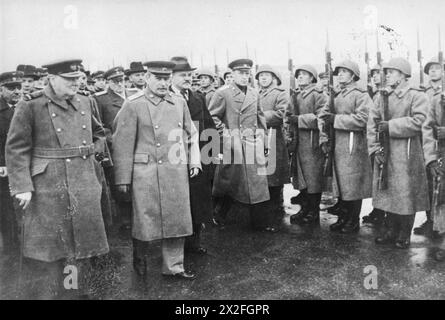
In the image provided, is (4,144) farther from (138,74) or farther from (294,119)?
(294,119)

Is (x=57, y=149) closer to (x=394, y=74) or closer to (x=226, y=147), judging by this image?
(x=226, y=147)

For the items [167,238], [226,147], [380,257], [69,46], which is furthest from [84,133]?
[380,257]

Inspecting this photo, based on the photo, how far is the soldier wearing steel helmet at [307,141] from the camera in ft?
20.2

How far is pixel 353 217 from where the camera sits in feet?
18.9

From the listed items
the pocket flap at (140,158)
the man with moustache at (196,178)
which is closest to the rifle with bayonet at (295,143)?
the man with moustache at (196,178)

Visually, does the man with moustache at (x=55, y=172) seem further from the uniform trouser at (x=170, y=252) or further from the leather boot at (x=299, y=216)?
the leather boot at (x=299, y=216)

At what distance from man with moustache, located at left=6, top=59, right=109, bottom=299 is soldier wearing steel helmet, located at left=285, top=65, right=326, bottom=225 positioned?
3401 mm

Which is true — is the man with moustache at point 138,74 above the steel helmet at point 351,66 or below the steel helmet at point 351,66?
above

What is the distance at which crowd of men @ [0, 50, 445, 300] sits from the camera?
3.60 meters

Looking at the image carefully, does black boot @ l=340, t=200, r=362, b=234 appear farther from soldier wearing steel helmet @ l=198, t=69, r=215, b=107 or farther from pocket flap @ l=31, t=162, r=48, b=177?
soldier wearing steel helmet @ l=198, t=69, r=215, b=107

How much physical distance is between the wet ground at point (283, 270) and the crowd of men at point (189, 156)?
0.68 ft

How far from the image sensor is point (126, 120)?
4.11 m

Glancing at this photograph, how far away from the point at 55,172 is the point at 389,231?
3.94 meters

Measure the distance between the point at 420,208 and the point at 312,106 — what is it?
6.79 feet
